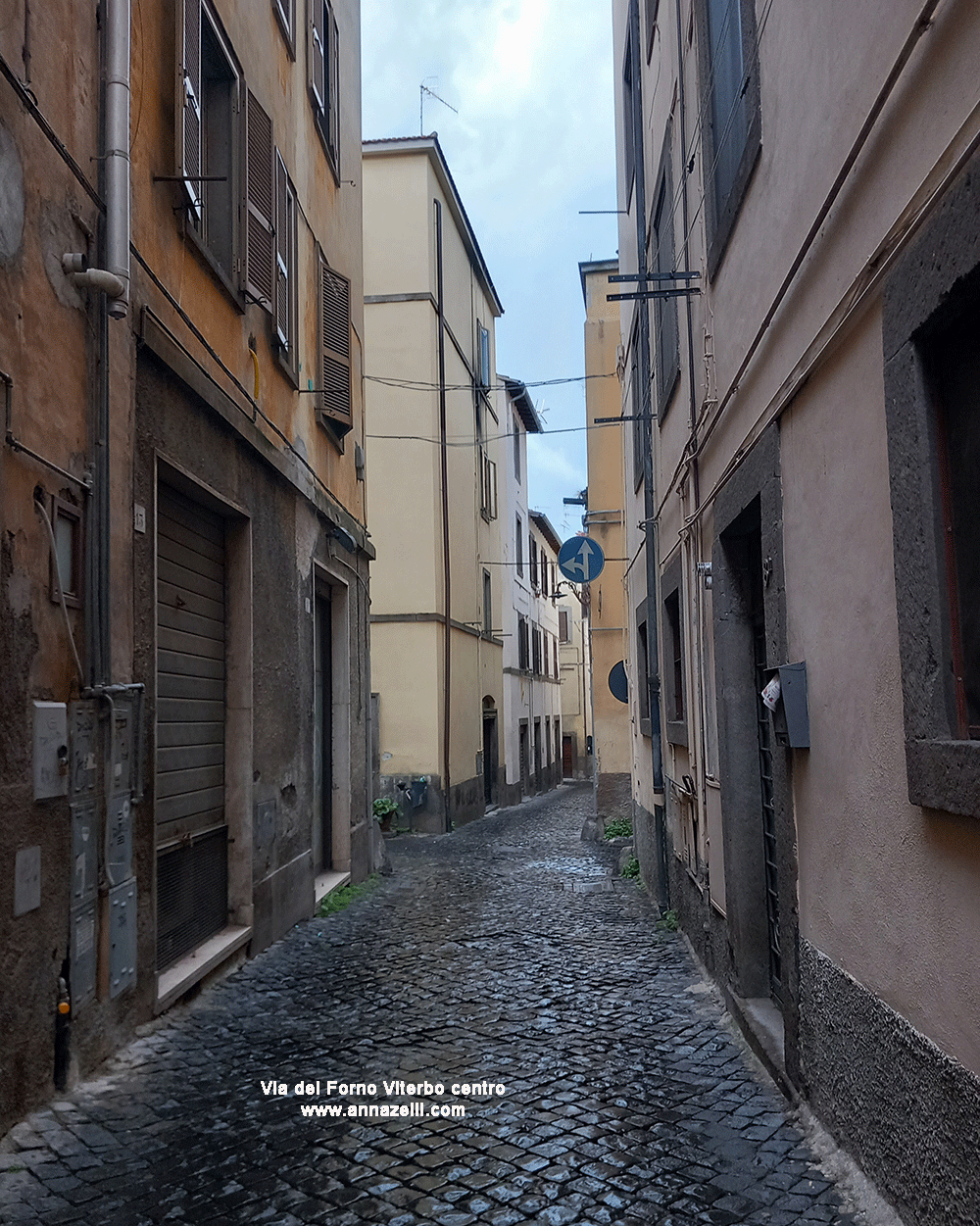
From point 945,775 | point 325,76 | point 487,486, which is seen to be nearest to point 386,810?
point 487,486

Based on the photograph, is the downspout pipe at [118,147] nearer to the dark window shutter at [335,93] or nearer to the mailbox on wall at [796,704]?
the mailbox on wall at [796,704]

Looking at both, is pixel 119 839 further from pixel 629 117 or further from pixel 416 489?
pixel 416 489

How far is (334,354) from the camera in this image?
9.82 m

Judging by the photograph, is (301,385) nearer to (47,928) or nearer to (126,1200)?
(47,928)

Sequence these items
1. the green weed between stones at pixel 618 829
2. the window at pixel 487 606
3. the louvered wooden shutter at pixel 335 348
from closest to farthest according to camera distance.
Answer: the louvered wooden shutter at pixel 335 348, the green weed between stones at pixel 618 829, the window at pixel 487 606

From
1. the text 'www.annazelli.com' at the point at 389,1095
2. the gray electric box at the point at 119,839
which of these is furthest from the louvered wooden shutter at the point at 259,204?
the text 'www.annazelli.com' at the point at 389,1095

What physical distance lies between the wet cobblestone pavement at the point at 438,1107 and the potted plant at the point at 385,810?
29.3ft

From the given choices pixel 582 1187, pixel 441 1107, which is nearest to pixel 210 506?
pixel 441 1107

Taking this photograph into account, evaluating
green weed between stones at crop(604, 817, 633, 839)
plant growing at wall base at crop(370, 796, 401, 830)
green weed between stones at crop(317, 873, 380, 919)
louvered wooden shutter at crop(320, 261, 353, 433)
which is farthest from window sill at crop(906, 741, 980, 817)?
plant growing at wall base at crop(370, 796, 401, 830)

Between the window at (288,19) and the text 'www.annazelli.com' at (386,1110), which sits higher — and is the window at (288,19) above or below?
above

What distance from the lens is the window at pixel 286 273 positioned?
7996mm

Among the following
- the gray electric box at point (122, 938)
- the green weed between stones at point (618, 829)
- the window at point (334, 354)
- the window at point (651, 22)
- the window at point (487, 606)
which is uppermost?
the window at point (651, 22)

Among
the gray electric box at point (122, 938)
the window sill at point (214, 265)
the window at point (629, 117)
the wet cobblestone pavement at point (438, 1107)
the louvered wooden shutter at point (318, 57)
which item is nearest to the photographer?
the wet cobblestone pavement at point (438, 1107)

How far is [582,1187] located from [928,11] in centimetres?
347
